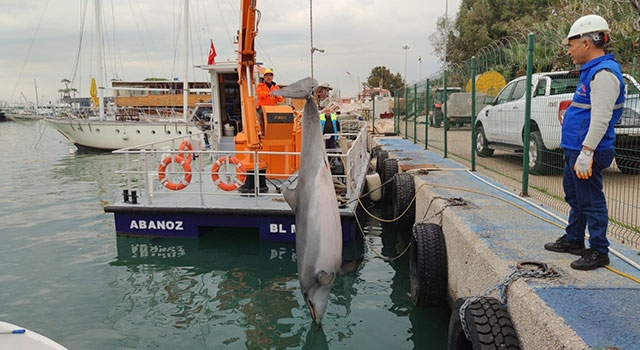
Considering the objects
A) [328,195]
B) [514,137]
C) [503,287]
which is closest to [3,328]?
[328,195]

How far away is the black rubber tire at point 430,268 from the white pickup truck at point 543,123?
2.09 meters

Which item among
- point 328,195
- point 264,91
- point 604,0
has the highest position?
point 604,0

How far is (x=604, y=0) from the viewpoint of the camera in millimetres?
13547

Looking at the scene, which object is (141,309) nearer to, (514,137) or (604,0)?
(514,137)

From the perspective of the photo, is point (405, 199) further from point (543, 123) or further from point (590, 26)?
point (590, 26)

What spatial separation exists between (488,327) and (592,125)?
163cm

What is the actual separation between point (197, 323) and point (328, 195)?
2496 millimetres

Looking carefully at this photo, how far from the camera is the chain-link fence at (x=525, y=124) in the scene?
16.8 ft

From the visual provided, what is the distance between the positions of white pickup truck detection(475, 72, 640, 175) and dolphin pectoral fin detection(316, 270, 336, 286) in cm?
320

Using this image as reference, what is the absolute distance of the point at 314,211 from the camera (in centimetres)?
407

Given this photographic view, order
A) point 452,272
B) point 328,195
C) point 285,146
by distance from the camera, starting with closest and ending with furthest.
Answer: point 328,195
point 452,272
point 285,146

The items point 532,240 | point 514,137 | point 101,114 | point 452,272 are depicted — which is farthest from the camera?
point 101,114

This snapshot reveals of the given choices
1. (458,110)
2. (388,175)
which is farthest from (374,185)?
(458,110)

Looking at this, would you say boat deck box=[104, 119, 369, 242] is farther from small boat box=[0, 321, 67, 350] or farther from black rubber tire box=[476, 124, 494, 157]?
small boat box=[0, 321, 67, 350]
